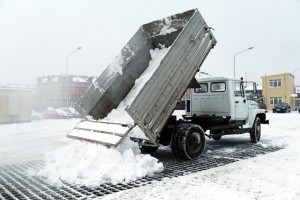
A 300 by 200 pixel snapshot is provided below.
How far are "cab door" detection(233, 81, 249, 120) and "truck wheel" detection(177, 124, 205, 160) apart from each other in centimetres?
252

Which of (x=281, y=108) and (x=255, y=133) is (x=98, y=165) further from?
(x=281, y=108)

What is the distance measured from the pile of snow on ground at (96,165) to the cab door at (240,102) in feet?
14.3

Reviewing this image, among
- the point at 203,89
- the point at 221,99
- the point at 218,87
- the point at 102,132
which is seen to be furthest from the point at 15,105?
the point at 102,132

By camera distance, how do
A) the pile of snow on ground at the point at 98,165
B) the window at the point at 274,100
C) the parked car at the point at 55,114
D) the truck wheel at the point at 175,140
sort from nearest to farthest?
the pile of snow on ground at the point at 98,165
the truck wheel at the point at 175,140
the parked car at the point at 55,114
the window at the point at 274,100

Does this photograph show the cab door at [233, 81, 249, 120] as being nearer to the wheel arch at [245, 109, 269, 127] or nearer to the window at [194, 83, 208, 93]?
the wheel arch at [245, 109, 269, 127]

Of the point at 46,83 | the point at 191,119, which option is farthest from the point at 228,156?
the point at 46,83

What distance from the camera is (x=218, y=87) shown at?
10492mm

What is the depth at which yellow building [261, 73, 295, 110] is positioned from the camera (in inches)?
1873

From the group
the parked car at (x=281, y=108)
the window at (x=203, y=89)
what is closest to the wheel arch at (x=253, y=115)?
the window at (x=203, y=89)

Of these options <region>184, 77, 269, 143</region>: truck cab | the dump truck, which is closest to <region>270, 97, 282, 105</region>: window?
<region>184, 77, 269, 143</region>: truck cab

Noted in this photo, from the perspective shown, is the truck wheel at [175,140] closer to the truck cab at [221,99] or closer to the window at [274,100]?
the truck cab at [221,99]

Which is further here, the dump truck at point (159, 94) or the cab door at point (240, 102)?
the cab door at point (240, 102)

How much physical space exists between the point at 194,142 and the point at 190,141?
159mm

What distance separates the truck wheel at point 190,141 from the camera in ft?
26.4
